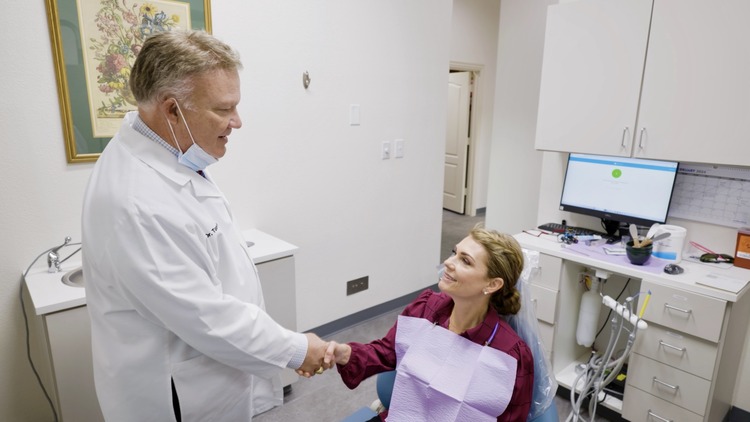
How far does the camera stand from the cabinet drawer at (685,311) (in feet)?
5.76

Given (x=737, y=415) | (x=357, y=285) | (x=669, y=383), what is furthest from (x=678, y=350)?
(x=357, y=285)

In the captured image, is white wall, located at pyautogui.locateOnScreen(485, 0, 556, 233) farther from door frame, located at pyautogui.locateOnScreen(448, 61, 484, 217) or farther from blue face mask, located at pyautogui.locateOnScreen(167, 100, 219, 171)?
blue face mask, located at pyautogui.locateOnScreen(167, 100, 219, 171)

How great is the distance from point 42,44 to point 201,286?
1.39 m

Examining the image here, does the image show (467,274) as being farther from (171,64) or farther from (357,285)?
(357,285)

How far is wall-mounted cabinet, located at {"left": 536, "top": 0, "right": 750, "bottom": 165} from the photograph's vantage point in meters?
1.86

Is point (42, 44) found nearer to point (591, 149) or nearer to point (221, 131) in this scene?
point (221, 131)

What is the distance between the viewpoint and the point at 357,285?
120 inches

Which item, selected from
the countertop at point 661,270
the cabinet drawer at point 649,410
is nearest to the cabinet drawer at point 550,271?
the countertop at point 661,270

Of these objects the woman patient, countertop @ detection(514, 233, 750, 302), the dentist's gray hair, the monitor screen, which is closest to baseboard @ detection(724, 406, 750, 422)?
countertop @ detection(514, 233, 750, 302)

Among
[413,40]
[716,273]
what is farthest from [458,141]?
[716,273]

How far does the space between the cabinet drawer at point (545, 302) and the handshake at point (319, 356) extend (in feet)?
4.07

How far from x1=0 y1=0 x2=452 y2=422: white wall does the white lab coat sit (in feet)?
3.24

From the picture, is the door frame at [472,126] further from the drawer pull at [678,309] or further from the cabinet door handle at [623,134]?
the drawer pull at [678,309]

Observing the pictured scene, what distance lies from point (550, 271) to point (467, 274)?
43.7 inches
